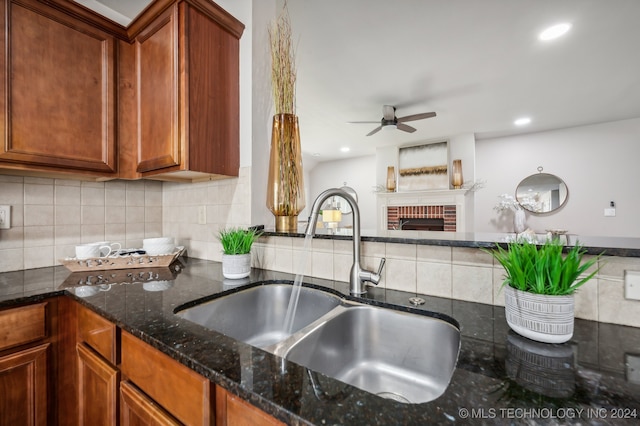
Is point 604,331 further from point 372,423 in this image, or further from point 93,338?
point 93,338

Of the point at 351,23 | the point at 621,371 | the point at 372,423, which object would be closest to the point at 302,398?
the point at 372,423

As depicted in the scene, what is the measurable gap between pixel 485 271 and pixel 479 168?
210 inches

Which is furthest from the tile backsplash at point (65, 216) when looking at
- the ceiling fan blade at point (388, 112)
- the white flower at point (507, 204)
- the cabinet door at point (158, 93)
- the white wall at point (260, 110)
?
the white flower at point (507, 204)

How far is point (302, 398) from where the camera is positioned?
1.40 feet

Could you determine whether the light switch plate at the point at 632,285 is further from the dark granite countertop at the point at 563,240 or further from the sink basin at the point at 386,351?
the sink basin at the point at 386,351

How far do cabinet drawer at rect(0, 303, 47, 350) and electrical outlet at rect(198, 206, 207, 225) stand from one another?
0.75 m

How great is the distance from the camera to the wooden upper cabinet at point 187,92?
120cm

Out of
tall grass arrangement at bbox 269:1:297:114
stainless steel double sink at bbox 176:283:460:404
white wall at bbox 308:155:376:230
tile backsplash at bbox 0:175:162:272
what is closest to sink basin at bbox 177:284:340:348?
stainless steel double sink at bbox 176:283:460:404

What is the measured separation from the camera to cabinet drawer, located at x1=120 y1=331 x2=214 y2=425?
55 cm

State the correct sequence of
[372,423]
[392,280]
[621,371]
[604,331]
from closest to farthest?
Answer: [372,423]
[621,371]
[604,331]
[392,280]

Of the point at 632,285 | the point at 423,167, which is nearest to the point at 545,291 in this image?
the point at 632,285

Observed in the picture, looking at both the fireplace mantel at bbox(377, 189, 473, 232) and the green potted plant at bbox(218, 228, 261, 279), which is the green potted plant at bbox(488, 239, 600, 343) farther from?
the fireplace mantel at bbox(377, 189, 473, 232)

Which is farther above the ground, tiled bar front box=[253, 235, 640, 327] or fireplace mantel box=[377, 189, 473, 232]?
fireplace mantel box=[377, 189, 473, 232]

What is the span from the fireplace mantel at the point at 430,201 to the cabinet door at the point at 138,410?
512 cm
